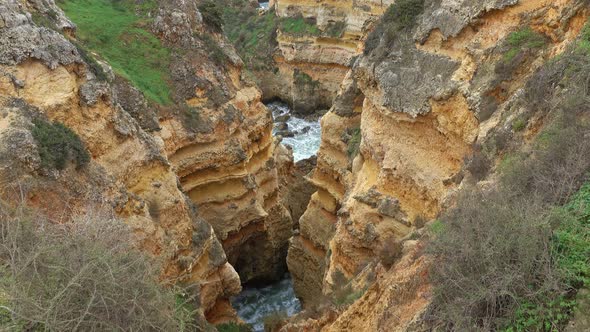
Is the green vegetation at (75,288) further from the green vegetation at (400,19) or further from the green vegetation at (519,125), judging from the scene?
the green vegetation at (400,19)

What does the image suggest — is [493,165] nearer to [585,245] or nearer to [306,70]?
[585,245]

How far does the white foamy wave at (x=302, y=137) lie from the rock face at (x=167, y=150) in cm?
1194

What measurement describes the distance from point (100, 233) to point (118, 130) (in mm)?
5053

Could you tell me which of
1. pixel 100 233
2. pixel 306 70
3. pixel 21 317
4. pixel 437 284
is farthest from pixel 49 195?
pixel 306 70

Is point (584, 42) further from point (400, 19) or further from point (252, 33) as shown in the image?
point (252, 33)

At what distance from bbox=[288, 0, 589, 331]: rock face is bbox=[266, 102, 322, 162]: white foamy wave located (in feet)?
55.1

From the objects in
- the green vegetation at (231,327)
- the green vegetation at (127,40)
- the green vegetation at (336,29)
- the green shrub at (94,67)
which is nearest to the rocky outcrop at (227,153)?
the green vegetation at (127,40)

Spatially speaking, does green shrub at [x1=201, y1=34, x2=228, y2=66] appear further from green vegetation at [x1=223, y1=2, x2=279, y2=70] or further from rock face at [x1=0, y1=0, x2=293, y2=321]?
green vegetation at [x1=223, y1=2, x2=279, y2=70]

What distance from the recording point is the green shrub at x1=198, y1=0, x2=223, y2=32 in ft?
70.7

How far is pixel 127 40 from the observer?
1966cm

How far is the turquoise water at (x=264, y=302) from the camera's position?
20.0m

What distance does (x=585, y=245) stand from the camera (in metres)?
5.90

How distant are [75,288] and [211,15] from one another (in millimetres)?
17799

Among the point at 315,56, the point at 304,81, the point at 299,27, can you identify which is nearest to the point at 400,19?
the point at 304,81
